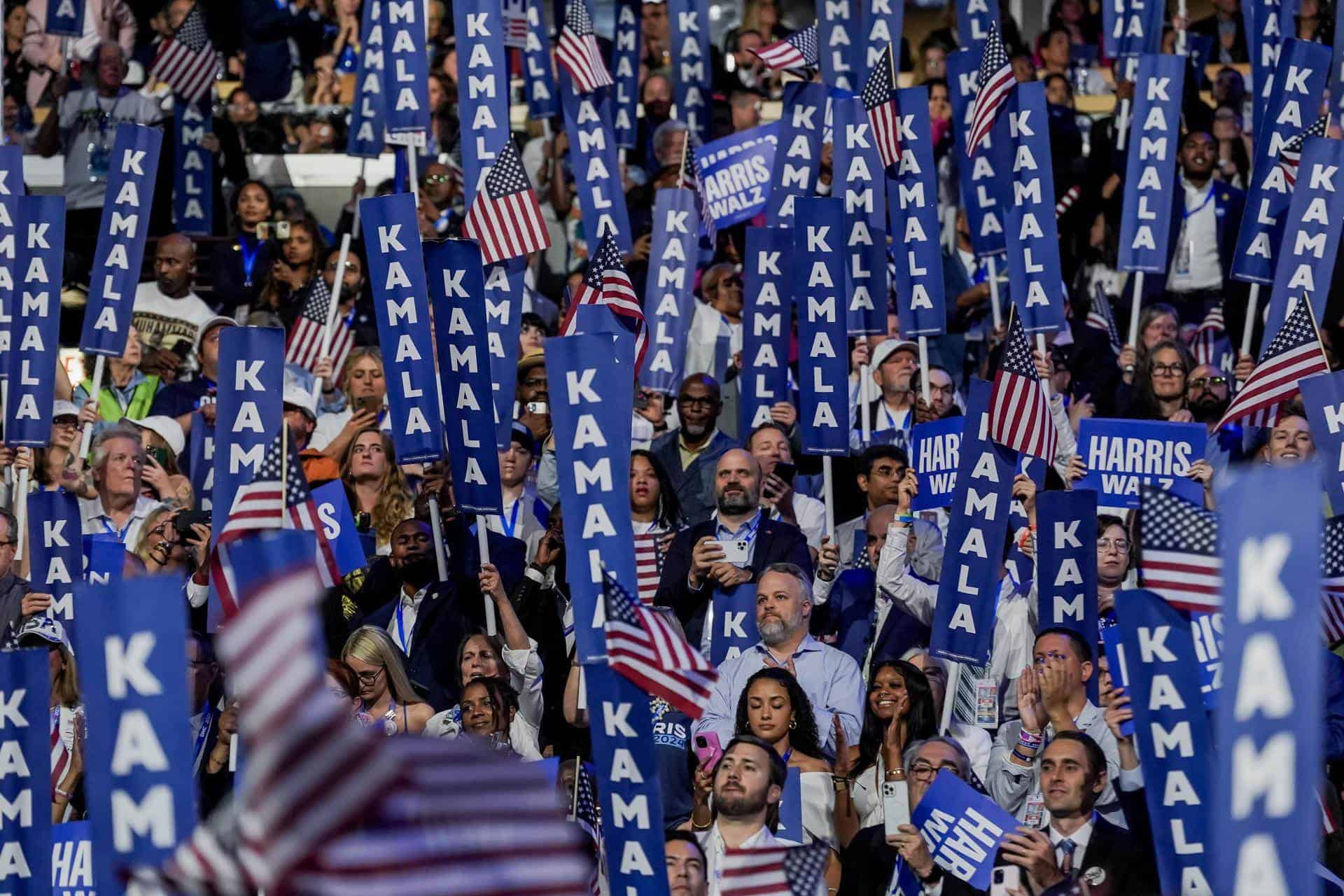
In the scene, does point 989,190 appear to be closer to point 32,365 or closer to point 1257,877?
point 32,365

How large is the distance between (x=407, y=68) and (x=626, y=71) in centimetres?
386

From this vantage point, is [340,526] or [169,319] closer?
[340,526]

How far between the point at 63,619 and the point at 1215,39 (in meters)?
11.9

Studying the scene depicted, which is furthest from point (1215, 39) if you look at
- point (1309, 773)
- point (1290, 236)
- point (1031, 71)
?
point (1309, 773)

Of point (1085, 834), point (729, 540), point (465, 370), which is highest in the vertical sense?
point (465, 370)

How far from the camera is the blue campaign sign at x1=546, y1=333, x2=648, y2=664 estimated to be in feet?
24.4

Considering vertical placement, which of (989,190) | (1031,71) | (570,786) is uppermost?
(1031,71)

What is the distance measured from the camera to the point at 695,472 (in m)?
11.7

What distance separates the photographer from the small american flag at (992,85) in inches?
499

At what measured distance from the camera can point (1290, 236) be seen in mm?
12000

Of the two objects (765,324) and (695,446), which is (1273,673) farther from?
(765,324)

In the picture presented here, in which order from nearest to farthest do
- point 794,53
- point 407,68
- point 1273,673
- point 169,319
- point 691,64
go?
Result: point 1273,673
point 407,68
point 169,319
point 794,53
point 691,64

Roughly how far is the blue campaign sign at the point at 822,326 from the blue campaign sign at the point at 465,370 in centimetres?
168

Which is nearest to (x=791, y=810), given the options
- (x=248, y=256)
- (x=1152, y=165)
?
(x=1152, y=165)
